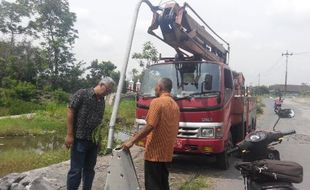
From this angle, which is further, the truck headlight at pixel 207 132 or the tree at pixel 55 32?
the tree at pixel 55 32

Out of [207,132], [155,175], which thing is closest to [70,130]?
[155,175]

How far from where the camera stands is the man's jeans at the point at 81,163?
5.83m

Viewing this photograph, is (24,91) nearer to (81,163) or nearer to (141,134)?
(81,163)

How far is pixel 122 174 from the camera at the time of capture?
5621mm

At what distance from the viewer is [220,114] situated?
8422mm

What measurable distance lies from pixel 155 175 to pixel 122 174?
1.46 ft

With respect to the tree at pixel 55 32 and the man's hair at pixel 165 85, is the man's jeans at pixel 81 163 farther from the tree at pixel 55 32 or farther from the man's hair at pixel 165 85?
the tree at pixel 55 32

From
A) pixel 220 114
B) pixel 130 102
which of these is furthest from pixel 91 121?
pixel 130 102

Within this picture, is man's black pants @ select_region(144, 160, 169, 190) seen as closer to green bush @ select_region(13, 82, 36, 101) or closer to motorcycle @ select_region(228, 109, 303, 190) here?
motorcycle @ select_region(228, 109, 303, 190)

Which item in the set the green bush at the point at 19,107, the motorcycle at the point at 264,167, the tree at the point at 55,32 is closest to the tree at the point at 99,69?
the tree at the point at 55,32

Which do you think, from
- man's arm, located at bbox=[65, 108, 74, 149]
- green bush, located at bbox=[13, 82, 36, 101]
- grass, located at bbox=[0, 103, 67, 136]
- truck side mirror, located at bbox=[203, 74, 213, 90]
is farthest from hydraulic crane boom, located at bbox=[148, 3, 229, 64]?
green bush, located at bbox=[13, 82, 36, 101]

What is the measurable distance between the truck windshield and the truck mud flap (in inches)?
129

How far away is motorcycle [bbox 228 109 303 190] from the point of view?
12.3ft

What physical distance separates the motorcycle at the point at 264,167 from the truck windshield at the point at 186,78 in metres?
4.42
